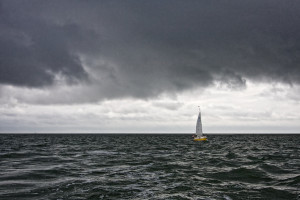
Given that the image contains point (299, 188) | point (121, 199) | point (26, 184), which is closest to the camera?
point (121, 199)

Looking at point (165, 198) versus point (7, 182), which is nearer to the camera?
point (165, 198)

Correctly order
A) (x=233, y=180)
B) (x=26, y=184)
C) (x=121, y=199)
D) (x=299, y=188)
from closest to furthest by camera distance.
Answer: (x=121, y=199) < (x=299, y=188) < (x=26, y=184) < (x=233, y=180)

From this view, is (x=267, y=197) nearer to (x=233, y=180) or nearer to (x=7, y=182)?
(x=233, y=180)

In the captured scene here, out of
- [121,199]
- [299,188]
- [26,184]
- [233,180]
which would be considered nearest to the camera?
[121,199]

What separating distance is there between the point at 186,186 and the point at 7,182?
11.4m

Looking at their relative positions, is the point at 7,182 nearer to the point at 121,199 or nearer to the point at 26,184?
the point at 26,184

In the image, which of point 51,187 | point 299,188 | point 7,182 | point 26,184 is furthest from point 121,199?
point 299,188

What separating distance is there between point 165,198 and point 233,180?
22.6ft

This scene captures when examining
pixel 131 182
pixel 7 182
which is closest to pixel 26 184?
pixel 7 182

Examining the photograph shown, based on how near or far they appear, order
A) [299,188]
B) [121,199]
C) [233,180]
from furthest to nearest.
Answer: [233,180], [299,188], [121,199]

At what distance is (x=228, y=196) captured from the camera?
39.7 feet

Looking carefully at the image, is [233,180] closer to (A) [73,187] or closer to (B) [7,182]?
(A) [73,187]

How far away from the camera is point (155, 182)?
15570 millimetres

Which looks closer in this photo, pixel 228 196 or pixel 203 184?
pixel 228 196
